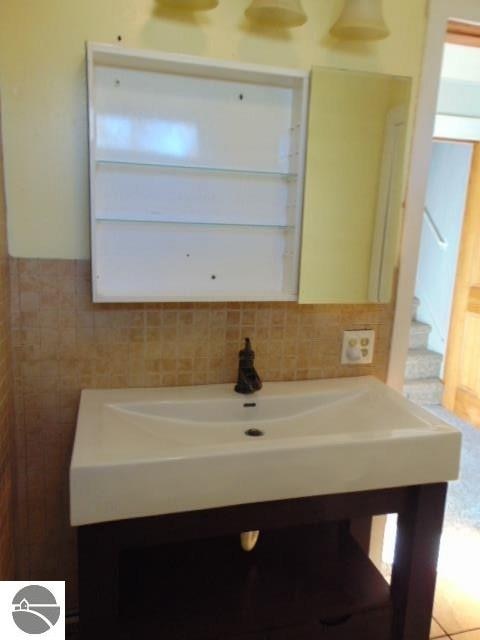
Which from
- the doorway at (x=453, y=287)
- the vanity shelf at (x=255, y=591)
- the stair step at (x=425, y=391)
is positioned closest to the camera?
the vanity shelf at (x=255, y=591)

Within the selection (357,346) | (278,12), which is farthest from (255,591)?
(278,12)

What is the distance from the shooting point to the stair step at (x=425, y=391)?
338 centimetres

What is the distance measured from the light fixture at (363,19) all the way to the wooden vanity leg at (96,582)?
4.38 feet

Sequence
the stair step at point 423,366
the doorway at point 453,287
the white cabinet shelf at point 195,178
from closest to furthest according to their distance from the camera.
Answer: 1. the white cabinet shelf at point 195,178
2. the doorway at point 453,287
3. the stair step at point 423,366

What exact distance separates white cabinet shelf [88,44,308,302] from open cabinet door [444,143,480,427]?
2.19 meters

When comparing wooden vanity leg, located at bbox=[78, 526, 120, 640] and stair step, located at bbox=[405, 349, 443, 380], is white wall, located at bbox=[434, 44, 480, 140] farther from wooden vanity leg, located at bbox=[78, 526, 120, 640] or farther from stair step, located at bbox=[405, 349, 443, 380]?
wooden vanity leg, located at bbox=[78, 526, 120, 640]

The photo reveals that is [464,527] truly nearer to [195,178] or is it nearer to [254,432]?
[254,432]

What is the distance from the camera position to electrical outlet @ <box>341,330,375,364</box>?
4.78ft

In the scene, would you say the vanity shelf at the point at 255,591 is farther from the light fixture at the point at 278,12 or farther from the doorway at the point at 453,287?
the light fixture at the point at 278,12

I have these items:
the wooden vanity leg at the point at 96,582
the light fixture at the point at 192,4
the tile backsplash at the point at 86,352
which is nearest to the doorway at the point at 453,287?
the tile backsplash at the point at 86,352

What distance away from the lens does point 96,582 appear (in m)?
0.93

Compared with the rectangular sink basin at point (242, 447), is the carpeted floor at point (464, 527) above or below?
below

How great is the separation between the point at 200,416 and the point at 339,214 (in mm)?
694

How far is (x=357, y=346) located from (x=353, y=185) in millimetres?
488
